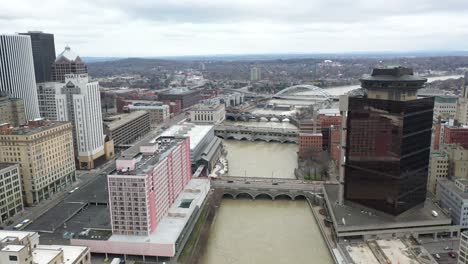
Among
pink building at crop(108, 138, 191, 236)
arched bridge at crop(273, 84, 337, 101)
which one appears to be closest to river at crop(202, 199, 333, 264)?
pink building at crop(108, 138, 191, 236)

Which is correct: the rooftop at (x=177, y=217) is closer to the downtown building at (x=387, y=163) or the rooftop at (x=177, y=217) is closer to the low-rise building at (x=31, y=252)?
the low-rise building at (x=31, y=252)

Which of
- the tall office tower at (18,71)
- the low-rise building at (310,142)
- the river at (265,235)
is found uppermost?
the tall office tower at (18,71)

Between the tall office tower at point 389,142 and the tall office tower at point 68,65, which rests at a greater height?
the tall office tower at point 68,65

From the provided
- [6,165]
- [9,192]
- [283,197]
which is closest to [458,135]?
[283,197]

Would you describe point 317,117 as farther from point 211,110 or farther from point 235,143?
point 211,110

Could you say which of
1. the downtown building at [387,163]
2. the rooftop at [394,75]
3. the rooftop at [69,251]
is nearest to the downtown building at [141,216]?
the rooftop at [69,251]

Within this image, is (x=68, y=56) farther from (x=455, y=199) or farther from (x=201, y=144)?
(x=455, y=199)
